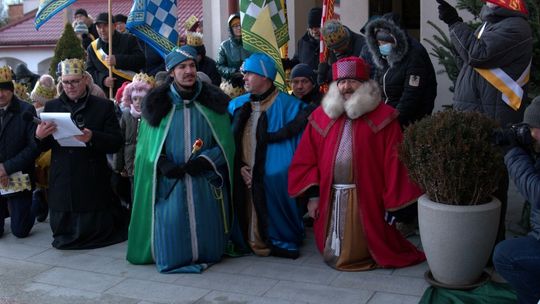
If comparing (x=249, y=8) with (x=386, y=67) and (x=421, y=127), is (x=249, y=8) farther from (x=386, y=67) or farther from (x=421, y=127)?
(x=421, y=127)

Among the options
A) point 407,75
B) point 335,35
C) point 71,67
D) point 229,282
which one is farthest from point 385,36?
point 71,67

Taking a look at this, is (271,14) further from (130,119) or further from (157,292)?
(157,292)

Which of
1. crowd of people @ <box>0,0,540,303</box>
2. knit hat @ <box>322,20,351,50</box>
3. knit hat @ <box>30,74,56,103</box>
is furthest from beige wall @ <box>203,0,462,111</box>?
knit hat @ <box>30,74,56,103</box>

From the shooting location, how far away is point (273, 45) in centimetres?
619

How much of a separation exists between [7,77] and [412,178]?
4278 mm

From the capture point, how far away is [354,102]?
5289 millimetres

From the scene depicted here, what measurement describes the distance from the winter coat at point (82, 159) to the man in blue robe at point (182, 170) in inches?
33.5

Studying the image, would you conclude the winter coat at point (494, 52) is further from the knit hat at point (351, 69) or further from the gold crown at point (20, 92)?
the gold crown at point (20, 92)

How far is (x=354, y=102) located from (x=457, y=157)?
1047 millimetres

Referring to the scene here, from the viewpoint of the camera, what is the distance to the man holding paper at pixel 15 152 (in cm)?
675

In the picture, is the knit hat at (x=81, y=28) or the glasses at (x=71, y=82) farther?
the knit hat at (x=81, y=28)

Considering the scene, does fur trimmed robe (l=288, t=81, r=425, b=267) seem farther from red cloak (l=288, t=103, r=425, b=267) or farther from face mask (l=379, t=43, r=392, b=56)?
face mask (l=379, t=43, r=392, b=56)

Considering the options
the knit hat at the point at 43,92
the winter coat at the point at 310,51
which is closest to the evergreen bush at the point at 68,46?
the knit hat at the point at 43,92

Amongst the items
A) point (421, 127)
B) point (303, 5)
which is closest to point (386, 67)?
point (421, 127)
